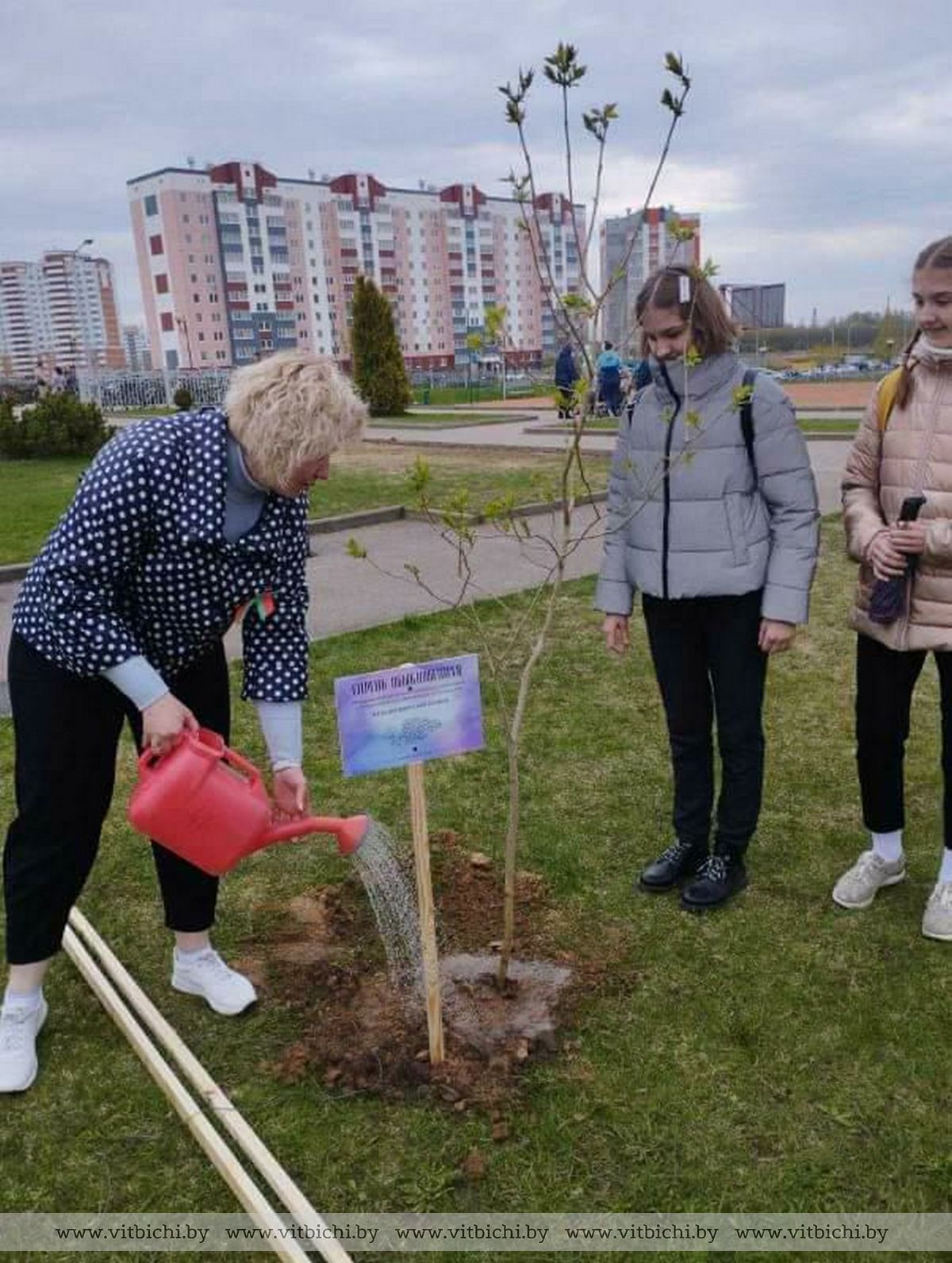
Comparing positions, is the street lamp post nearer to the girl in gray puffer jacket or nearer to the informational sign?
the girl in gray puffer jacket

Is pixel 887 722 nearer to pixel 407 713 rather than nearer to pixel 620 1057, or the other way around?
pixel 620 1057

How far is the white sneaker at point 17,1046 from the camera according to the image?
224 centimetres

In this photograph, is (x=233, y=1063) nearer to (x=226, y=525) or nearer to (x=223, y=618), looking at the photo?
(x=223, y=618)

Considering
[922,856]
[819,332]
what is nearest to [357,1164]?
[922,856]

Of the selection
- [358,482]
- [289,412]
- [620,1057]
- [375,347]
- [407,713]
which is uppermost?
[375,347]

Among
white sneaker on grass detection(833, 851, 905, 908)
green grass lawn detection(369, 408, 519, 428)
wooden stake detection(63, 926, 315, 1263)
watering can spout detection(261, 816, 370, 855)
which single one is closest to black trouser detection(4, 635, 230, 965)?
wooden stake detection(63, 926, 315, 1263)

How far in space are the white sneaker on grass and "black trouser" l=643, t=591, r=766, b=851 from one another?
30cm

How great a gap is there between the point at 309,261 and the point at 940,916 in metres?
68.2

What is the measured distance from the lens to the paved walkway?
19.8ft

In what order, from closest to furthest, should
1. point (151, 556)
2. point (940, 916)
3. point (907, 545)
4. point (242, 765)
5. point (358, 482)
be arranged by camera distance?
1. point (151, 556)
2. point (242, 765)
3. point (907, 545)
4. point (940, 916)
5. point (358, 482)

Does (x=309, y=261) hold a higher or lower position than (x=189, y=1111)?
higher

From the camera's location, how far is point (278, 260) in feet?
207

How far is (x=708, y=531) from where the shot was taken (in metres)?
2.56

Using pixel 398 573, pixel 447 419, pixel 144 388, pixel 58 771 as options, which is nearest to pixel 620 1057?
pixel 58 771
